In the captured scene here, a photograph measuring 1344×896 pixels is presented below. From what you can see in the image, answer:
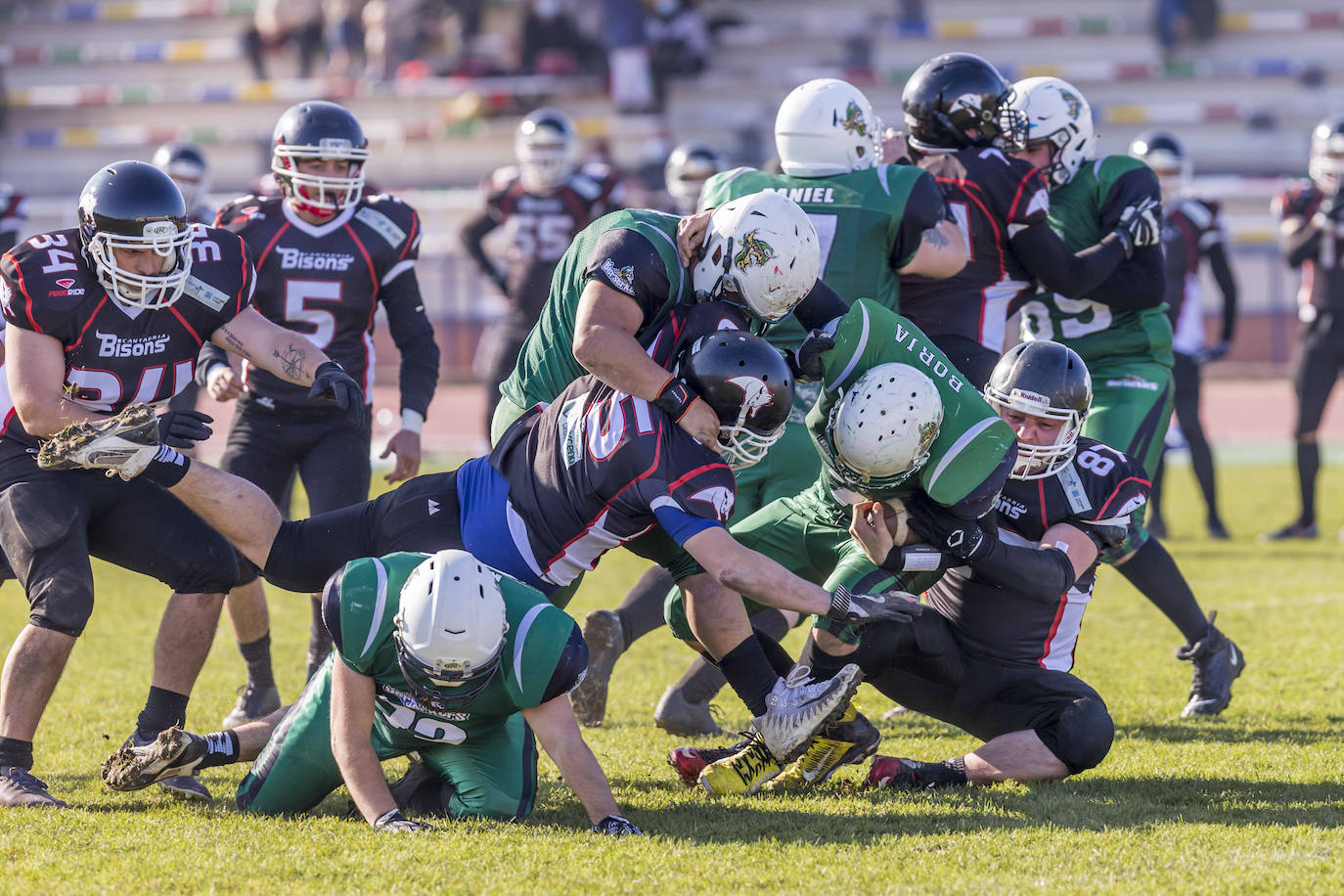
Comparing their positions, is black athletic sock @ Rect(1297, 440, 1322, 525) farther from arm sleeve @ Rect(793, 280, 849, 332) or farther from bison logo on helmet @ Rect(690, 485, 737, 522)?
bison logo on helmet @ Rect(690, 485, 737, 522)

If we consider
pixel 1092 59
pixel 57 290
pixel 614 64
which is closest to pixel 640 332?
pixel 57 290

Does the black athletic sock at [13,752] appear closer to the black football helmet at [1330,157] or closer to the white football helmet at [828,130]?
the white football helmet at [828,130]

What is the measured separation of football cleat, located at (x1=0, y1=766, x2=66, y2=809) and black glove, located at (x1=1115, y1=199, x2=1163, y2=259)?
3754 millimetres

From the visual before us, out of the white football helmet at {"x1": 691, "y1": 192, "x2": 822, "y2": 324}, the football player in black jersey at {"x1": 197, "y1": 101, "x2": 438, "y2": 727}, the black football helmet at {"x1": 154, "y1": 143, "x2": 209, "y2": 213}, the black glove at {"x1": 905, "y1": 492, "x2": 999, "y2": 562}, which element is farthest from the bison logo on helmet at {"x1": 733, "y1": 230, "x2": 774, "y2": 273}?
the black football helmet at {"x1": 154, "y1": 143, "x2": 209, "y2": 213}

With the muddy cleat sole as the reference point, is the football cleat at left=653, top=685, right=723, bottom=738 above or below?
below

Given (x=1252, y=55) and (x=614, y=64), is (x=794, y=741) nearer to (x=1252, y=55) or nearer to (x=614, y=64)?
(x=614, y=64)

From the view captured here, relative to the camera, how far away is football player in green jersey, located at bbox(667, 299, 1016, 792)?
4.18 metres

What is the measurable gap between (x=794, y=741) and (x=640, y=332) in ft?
3.82

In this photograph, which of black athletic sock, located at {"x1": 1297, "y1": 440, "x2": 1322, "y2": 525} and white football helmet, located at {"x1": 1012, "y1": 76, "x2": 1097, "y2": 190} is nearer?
white football helmet, located at {"x1": 1012, "y1": 76, "x2": 1097, "y2": 190}

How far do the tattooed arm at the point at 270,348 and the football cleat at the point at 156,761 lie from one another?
1129 mm

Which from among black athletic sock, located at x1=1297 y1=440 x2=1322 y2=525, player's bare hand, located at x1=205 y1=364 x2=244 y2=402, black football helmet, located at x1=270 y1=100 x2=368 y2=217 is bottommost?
black athletic sock, located at x1=1297 y1=440 x2=1322 y2=525

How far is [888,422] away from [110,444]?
77.2 inches

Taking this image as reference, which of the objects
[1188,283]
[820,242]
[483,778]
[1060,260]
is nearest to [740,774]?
[483,778]

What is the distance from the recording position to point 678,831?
152 inches
